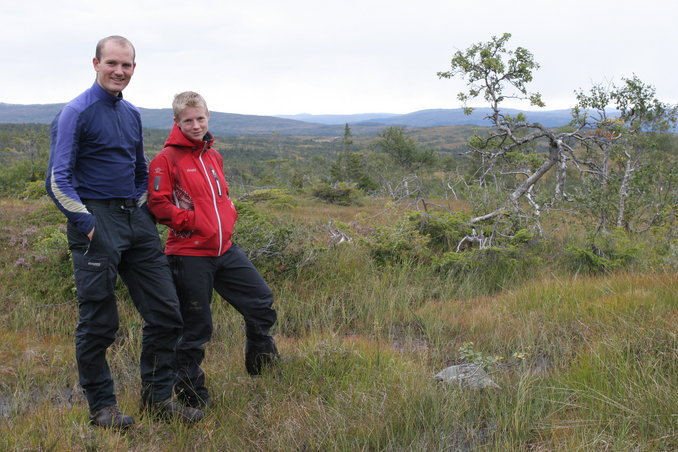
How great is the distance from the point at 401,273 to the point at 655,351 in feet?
8.90

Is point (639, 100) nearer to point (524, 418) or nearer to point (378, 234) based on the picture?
point (378, 234)

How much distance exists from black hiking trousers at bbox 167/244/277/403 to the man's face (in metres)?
1.03

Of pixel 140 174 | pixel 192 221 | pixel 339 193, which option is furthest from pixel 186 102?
pixel 339 193

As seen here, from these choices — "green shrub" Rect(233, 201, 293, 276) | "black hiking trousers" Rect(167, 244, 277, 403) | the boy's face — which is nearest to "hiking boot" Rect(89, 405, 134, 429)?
"black hiking trousers" Rect(167, 244, 277, 403)

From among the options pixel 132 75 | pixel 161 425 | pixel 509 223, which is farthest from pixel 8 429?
pixel 509 223

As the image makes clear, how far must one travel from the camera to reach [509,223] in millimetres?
6242

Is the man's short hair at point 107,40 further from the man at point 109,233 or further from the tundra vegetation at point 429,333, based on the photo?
the tundra vegetation at point 429,333

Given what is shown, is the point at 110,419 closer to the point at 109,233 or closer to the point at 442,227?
the point at 109,233

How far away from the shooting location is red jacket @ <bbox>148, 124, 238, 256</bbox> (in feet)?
9.02

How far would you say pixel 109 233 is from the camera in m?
2.52

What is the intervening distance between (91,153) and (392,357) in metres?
2.25

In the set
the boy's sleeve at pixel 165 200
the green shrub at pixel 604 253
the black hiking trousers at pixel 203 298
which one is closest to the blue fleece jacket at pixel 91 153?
the boy's sleeve at pixel 165 200

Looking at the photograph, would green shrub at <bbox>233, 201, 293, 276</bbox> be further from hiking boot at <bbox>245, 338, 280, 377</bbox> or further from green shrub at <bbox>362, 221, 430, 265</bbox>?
hiking boot at <bbox>245, 338, 280, 377</bbox>

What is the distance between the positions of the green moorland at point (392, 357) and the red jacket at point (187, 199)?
3.22 feet
